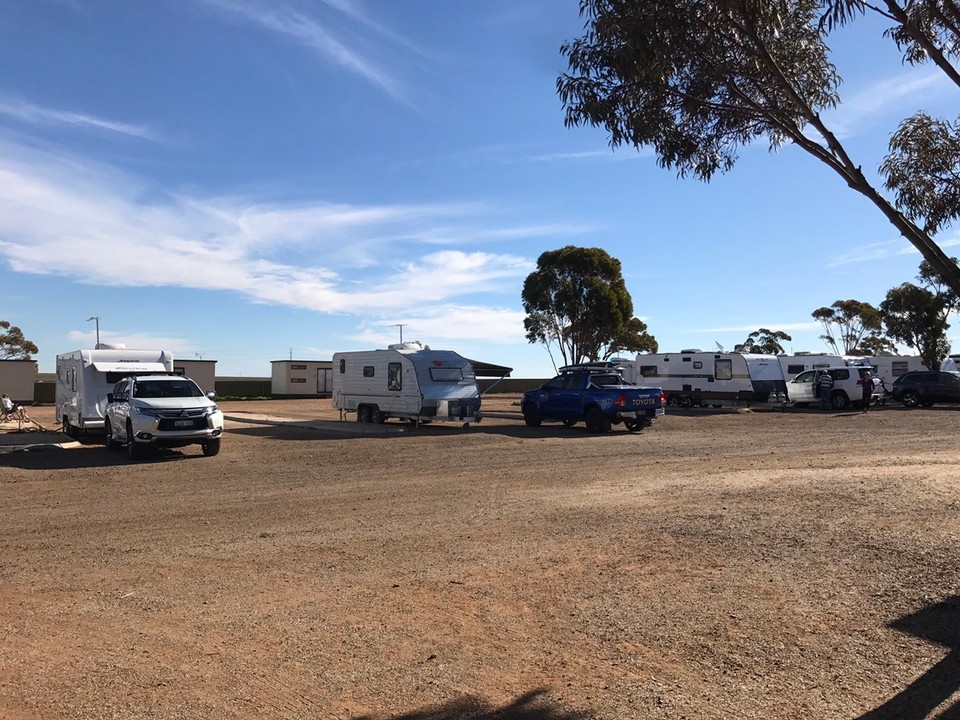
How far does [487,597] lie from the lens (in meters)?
6.14

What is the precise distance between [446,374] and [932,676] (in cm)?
1883

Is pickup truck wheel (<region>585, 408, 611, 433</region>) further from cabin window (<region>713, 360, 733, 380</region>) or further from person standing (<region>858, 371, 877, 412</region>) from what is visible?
person standing (<region>858, 371, 877, 412</region>)

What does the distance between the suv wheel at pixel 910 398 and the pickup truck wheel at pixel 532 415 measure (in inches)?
755

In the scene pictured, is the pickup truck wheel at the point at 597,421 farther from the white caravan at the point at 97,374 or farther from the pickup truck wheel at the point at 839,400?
the pickup truck wheel at the point at 839,400

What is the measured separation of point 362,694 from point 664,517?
540cm

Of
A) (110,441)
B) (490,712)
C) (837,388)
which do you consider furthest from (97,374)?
(837,388)

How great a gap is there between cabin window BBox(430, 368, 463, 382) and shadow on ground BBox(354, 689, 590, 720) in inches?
731

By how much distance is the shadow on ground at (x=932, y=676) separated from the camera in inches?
166

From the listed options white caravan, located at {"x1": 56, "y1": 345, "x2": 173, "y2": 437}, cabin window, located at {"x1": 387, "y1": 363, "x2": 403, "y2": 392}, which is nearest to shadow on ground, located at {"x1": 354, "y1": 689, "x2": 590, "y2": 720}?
white caravan, located at {"x1": 56, "y1": 345, "x2": 173, "y2": 437}

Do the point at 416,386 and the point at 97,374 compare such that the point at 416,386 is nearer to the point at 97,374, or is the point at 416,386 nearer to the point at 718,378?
the point at 97,374

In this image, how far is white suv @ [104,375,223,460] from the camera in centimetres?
1573

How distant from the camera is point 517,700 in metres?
4.34

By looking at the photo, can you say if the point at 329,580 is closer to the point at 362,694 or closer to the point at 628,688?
the point at 362,694

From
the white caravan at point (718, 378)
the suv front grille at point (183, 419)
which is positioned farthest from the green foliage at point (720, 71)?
the white caravan at point (718, 378)
